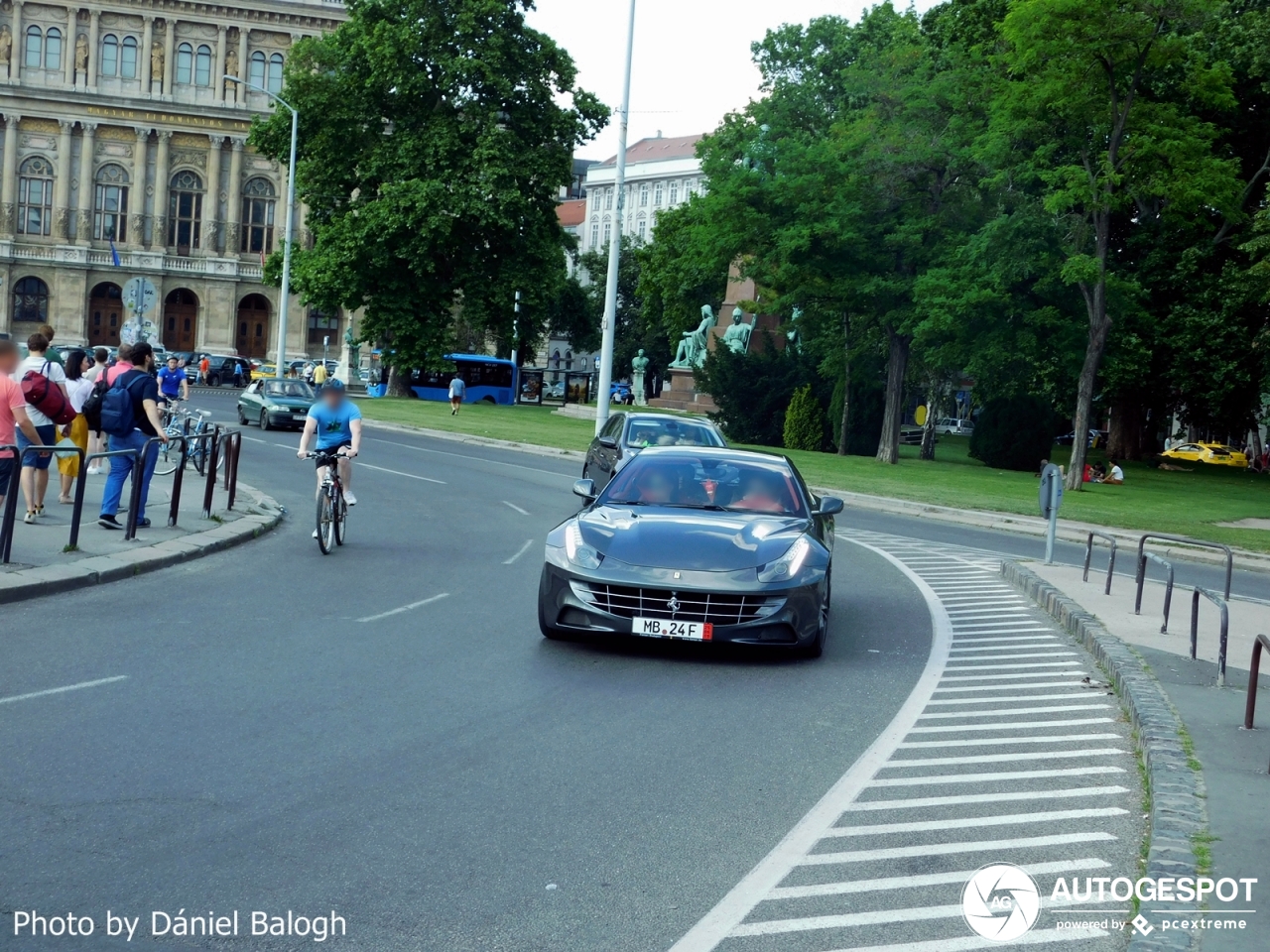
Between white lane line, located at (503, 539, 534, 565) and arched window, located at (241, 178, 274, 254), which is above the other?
arched window, located at (241, 178, 274, 254)

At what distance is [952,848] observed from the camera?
6215 millimetres

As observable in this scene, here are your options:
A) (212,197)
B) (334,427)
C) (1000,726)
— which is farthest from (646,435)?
(212,197)

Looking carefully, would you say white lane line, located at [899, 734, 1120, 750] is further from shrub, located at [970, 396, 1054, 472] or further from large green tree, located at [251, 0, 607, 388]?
large green tree, located at [251, 0, 607, 388]

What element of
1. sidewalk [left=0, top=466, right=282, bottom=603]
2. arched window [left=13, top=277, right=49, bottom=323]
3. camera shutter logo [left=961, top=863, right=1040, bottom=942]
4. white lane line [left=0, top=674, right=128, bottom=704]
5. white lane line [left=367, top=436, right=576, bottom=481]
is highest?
arched window [left=13, top=277, right=49, bottom=323]

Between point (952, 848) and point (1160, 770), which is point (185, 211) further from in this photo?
point (952, 848)

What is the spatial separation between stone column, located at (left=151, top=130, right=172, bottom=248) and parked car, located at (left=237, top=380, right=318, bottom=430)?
195ft

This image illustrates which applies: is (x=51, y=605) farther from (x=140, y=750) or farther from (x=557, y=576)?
(x=140, y=750)

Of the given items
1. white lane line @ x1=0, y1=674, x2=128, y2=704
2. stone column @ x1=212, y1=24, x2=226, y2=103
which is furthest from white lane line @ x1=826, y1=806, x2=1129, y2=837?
stone column @ x1=212, y1=24, x2=226, y2=103

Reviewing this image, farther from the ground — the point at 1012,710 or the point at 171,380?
the point at 171,380

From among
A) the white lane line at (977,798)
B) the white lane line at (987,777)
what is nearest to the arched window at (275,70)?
the white lane line at (987,777)

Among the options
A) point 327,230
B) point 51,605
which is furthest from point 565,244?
point 51,605

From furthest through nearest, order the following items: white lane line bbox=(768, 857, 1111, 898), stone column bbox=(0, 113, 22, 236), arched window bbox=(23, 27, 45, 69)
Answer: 1. arched window bbox=(23, 27, 45, 69)
2. stone column bbox=(0, 113, 22, 236)
3. white lane line bbox=(768, 857, 1111, 898)

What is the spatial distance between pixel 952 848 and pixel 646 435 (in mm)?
15435

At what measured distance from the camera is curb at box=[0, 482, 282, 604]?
1180cm
